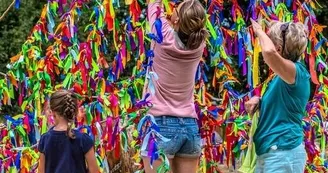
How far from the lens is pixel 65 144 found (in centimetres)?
285

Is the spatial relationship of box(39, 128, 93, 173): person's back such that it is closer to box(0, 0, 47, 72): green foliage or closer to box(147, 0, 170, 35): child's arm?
box(147, 0, 170, 35): child's arm

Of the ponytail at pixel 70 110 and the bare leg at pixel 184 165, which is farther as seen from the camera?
the bare leg at pixel 184 165

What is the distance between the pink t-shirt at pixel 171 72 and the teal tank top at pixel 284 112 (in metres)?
0.36

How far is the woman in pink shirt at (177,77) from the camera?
2902 mm

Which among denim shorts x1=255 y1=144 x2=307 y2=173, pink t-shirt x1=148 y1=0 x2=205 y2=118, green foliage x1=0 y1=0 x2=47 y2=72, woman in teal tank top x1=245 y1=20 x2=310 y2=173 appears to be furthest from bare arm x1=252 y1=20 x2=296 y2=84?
green foliage x1=0 y1=0 x2=47 y2=72

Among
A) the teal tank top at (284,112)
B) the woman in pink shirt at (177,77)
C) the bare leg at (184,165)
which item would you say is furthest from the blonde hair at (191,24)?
the bare leg at (184,165)

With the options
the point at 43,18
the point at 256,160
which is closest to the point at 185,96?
the point at 256,160

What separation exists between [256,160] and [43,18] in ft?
4.27

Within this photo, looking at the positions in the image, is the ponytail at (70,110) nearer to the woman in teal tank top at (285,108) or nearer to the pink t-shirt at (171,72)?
the pink t-shirt at (171,72)

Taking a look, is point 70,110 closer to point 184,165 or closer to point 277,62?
point 184,165

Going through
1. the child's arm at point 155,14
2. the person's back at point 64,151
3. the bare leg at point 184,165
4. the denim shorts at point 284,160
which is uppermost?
the child's arm at point 155,14

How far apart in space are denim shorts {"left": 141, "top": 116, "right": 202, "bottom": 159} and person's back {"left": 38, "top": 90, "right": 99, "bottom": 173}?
0.81 feet

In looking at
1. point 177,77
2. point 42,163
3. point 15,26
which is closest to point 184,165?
point 177,77

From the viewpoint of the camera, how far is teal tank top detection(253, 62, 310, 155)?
2.73 m
